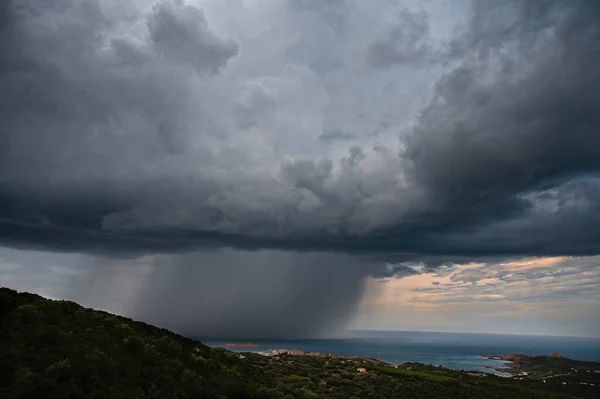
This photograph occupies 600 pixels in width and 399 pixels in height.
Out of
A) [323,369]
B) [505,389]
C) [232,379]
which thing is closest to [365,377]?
[323,369]

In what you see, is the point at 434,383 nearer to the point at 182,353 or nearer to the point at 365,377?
the point at 365,377

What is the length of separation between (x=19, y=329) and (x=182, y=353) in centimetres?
1086

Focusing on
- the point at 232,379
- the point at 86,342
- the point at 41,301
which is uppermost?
the point at 41,301

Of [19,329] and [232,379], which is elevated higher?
[19,329]

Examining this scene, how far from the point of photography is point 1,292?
27.4 meters

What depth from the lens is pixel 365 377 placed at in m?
57.4

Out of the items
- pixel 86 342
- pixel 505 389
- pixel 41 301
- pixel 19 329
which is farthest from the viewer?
pixel 505 389

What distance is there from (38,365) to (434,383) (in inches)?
2389

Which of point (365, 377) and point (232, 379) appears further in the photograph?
point (365, 377)

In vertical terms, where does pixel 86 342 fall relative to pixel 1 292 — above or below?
below

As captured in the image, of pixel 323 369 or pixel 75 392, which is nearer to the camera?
pixel 75 392

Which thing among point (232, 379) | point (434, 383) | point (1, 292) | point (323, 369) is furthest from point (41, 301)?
point (434, 383)

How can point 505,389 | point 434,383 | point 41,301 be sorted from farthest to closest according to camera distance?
point 505,389 < point 434,383 < point 41,301

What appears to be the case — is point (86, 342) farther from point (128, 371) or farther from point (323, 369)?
point (323, 369)
